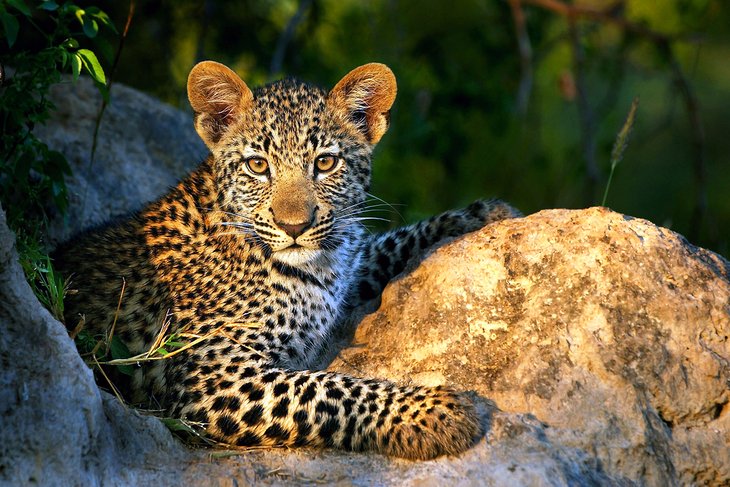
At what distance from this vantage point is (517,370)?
5789mm

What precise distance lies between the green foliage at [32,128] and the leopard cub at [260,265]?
41cm

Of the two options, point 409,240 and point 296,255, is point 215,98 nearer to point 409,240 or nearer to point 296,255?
point 296,255

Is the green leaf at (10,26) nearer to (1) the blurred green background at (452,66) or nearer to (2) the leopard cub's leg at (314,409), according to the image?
(2) the leopard cub's leg at (314,409)

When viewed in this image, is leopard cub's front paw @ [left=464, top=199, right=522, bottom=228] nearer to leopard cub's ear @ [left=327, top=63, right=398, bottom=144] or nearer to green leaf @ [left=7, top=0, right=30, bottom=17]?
leopard cub's ear @ [left=327, top=63, right=398, bottom=144]

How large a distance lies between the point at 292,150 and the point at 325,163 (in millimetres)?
230

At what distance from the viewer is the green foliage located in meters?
5.84

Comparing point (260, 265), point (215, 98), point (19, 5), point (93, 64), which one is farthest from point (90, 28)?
point (260, 265)

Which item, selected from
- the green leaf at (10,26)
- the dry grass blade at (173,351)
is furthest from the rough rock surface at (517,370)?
the green leaf at (10,26)

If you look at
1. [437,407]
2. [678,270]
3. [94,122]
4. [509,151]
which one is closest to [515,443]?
[437,407]

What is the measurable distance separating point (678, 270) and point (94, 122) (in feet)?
17.9

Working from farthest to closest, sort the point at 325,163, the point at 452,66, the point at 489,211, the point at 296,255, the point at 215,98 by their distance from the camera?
the point at 452,66, the point at 489,211, the point at 215,98, the point at 325,163, the point at 296,255

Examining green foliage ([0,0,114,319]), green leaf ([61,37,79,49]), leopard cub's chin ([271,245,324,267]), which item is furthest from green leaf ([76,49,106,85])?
leopard cub's chin ([271,245,324,267])

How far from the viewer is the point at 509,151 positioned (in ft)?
45.6

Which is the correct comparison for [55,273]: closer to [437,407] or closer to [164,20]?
[437,407]
